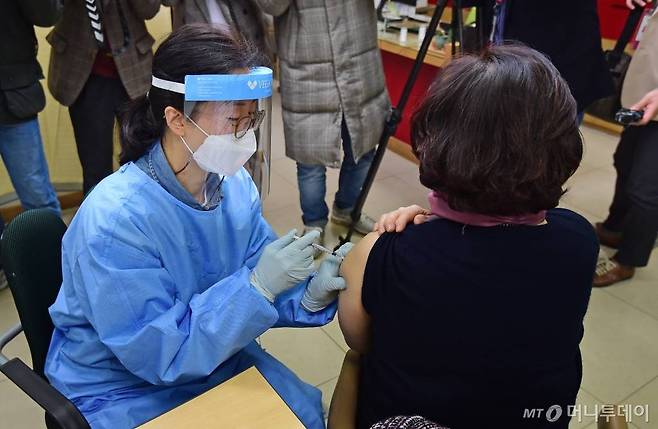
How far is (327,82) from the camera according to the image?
2.11m

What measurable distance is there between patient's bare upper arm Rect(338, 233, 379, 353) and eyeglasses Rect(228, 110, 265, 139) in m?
0.34

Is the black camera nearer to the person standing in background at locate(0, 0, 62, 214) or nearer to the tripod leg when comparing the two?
the tripod leg

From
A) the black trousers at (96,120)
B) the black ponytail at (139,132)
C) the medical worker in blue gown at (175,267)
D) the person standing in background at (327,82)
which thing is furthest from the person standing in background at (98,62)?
the medical worker in blue gown at (175,267)

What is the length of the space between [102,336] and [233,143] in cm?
44

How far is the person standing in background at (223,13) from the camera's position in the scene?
1986mm

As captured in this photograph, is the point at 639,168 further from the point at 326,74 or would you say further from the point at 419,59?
the point at 326,74

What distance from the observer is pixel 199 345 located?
989 millimetres

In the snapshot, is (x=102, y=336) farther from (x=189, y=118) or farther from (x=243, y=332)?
(x=189, y=118)

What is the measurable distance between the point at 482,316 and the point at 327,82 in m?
1.46

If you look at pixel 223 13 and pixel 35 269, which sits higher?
pixel 223 13

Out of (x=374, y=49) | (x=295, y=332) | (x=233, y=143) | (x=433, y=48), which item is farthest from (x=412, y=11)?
(x=233, y=143)

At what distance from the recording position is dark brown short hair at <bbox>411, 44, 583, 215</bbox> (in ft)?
2.53

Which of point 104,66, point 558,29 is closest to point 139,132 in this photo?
point 104,66

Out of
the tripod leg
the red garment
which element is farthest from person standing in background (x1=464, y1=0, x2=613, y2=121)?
the red garment
